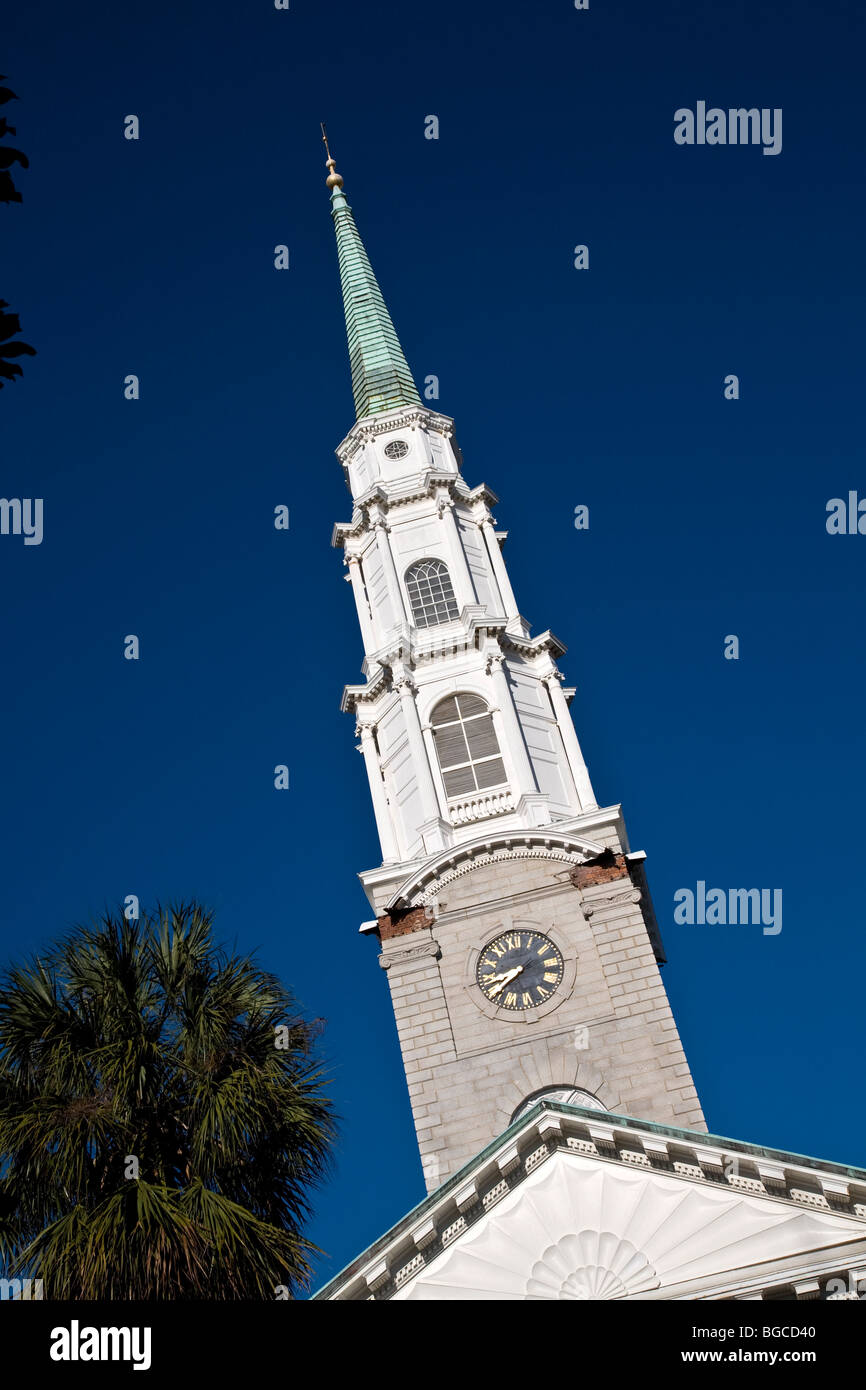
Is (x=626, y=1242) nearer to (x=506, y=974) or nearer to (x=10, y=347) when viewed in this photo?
(x=506, y=974)

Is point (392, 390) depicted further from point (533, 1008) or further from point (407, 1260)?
point (407, 1260)

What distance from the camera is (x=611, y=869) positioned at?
40.5 meters

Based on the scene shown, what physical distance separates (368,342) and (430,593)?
14.6 m

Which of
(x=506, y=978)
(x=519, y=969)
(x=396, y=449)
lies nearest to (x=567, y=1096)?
(x=506, y=978)

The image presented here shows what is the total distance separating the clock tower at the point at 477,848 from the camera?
36.9 metres

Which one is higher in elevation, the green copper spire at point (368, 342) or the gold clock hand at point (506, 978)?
the green copper spire at point (368, 342)

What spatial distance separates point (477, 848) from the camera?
41.0 meters

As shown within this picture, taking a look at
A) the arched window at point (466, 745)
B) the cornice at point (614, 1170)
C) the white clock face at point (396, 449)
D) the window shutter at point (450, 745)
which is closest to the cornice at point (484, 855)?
the arched window at point (466, 745)

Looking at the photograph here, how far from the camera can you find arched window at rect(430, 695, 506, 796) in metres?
44.2

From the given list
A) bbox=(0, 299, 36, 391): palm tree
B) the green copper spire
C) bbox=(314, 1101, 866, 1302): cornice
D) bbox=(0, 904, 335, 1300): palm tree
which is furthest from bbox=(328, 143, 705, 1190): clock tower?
bbox=(0, 299, 36, 391): palm tree

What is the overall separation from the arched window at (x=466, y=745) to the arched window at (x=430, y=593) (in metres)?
3.77

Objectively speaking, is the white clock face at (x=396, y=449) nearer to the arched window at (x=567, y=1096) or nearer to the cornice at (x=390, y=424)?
the cornice at (x=390, y=424)

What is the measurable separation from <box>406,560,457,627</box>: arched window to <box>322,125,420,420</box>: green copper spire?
8658 millimetres

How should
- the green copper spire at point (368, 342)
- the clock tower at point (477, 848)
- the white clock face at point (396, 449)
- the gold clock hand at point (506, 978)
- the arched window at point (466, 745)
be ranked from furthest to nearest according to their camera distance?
the green copper spire at point (368, 342), the white clock face at point (396, 449), the arched window at point (466, 745), the gold clock hand at point (506, 978), the clock tower at point (477, 848)
